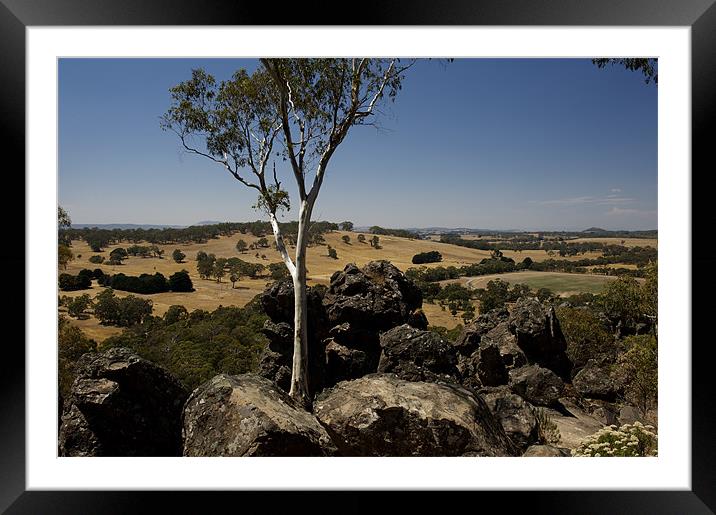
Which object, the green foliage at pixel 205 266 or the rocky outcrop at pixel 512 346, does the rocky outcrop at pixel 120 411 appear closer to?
the rocky outcrop at pixel 512 346

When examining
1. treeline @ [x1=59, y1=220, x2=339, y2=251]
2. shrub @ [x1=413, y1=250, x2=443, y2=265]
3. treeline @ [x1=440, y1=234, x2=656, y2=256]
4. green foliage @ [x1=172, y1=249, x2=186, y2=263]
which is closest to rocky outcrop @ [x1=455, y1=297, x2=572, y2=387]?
treeline @ [x1=59, y1=220, x2=339, y2=251]

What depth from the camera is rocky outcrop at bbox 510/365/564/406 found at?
816 centimetres

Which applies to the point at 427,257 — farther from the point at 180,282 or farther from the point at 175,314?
the point at 175,314

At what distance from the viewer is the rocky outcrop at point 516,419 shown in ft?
15.5

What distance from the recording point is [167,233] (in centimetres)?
3291

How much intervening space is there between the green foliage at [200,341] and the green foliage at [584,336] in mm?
10952

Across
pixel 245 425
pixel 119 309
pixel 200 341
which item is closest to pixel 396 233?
pixel 200 341

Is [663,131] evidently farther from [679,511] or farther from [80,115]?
[80,115]

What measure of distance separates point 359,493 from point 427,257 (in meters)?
30.5

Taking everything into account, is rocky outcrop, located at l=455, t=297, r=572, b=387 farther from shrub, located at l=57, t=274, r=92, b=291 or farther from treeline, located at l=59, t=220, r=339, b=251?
shrub, located at l=57, t=274, r=92, b=291

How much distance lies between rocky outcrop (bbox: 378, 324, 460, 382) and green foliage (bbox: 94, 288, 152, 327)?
1772 cm

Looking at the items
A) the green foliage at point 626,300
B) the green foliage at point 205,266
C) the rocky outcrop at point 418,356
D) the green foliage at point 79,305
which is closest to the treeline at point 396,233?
the green foliage at point 205,266

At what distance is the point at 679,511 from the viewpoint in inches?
105
